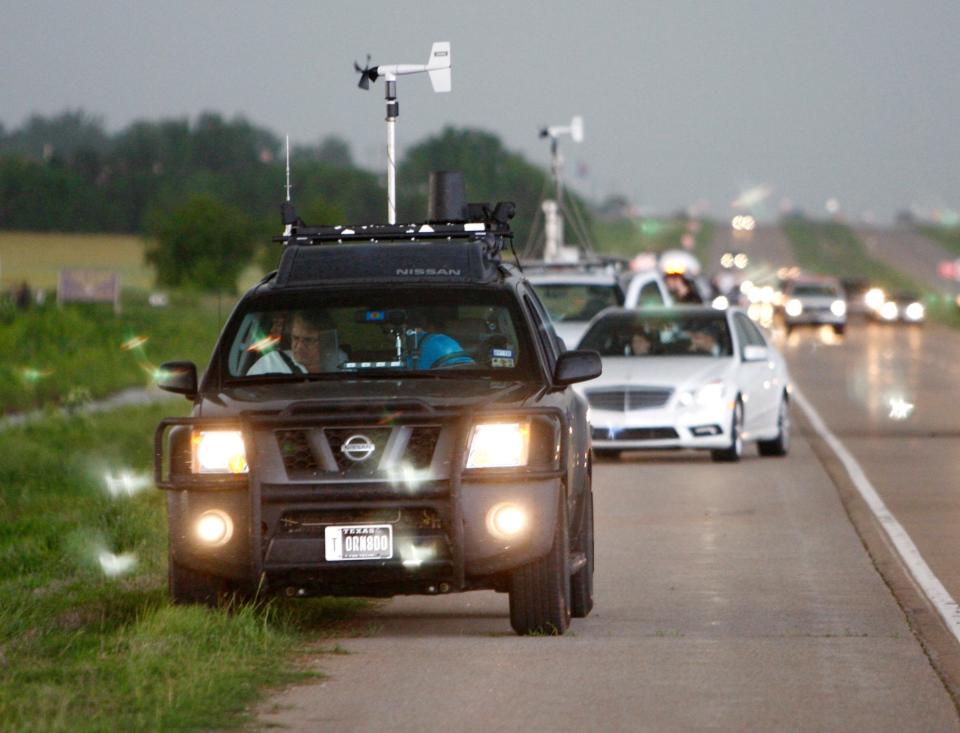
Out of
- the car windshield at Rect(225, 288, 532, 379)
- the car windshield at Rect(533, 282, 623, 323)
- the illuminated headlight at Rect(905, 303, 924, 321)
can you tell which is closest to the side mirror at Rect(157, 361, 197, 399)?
the car windshield at Rect(225, 288, 532, 379)

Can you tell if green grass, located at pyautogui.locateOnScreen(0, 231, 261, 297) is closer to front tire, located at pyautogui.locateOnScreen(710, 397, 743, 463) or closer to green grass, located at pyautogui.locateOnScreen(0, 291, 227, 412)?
green grass, located at pyautogui.locateOnScreen(0, 291, 227, 412)

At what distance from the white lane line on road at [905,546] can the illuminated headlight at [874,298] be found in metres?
61.2

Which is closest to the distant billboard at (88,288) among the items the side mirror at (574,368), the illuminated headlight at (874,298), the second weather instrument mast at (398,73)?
the illuminated headlight at (874,298)

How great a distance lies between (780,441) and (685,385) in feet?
5.22

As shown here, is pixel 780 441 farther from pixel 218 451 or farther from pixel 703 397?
pixel 218 451

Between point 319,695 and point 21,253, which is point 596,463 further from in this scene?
point 21,253

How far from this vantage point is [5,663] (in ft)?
29.4

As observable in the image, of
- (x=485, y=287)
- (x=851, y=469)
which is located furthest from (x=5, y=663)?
(x=851, y=469)

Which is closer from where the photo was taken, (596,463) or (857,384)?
(596,463)

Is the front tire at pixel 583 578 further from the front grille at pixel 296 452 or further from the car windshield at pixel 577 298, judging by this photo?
the car windshield at pixel 577 298

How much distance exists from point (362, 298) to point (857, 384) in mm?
28130

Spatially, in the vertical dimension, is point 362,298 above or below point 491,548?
above

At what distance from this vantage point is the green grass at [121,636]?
7.98 metres

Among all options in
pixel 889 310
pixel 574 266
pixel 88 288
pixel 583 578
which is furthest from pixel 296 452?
pixel 88 288
